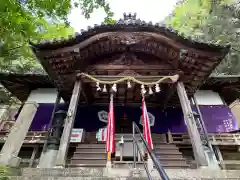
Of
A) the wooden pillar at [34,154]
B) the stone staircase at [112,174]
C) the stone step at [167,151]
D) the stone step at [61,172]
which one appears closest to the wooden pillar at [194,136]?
the stone staircase at [112,174]

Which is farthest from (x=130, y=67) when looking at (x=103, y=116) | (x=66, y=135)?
(x=66, y=135)

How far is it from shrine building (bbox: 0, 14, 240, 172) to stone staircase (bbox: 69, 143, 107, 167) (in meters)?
0.04

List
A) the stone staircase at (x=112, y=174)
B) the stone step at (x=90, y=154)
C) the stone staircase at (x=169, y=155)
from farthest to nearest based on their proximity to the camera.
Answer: the stone step at (x=90, y=154) < the stone staircase at (x=169, y=155) < the stone staircase at (x=112, y=174)

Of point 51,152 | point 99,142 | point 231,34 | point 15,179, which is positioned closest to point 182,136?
point 99,142

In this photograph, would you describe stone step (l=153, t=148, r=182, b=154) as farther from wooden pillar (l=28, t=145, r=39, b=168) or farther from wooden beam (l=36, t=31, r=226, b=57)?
wooden pillar (l=28, t=145, r=39, b=168)

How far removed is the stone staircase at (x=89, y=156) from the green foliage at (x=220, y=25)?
425 inches

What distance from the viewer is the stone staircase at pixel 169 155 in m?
7.59

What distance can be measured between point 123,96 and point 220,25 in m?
11.0

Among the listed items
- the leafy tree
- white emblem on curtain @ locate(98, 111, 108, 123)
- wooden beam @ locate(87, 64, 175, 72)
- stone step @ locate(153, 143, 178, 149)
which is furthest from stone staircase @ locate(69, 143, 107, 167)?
the leafy tree

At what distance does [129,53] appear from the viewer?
838 centimetres

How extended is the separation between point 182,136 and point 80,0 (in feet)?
25.0

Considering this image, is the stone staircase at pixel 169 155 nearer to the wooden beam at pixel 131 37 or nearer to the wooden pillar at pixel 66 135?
the wooden pillar at pixel 66 135

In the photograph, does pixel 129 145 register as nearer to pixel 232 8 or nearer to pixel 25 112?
pixel 25 112

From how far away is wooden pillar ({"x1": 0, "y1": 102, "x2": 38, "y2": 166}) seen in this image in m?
4.70
